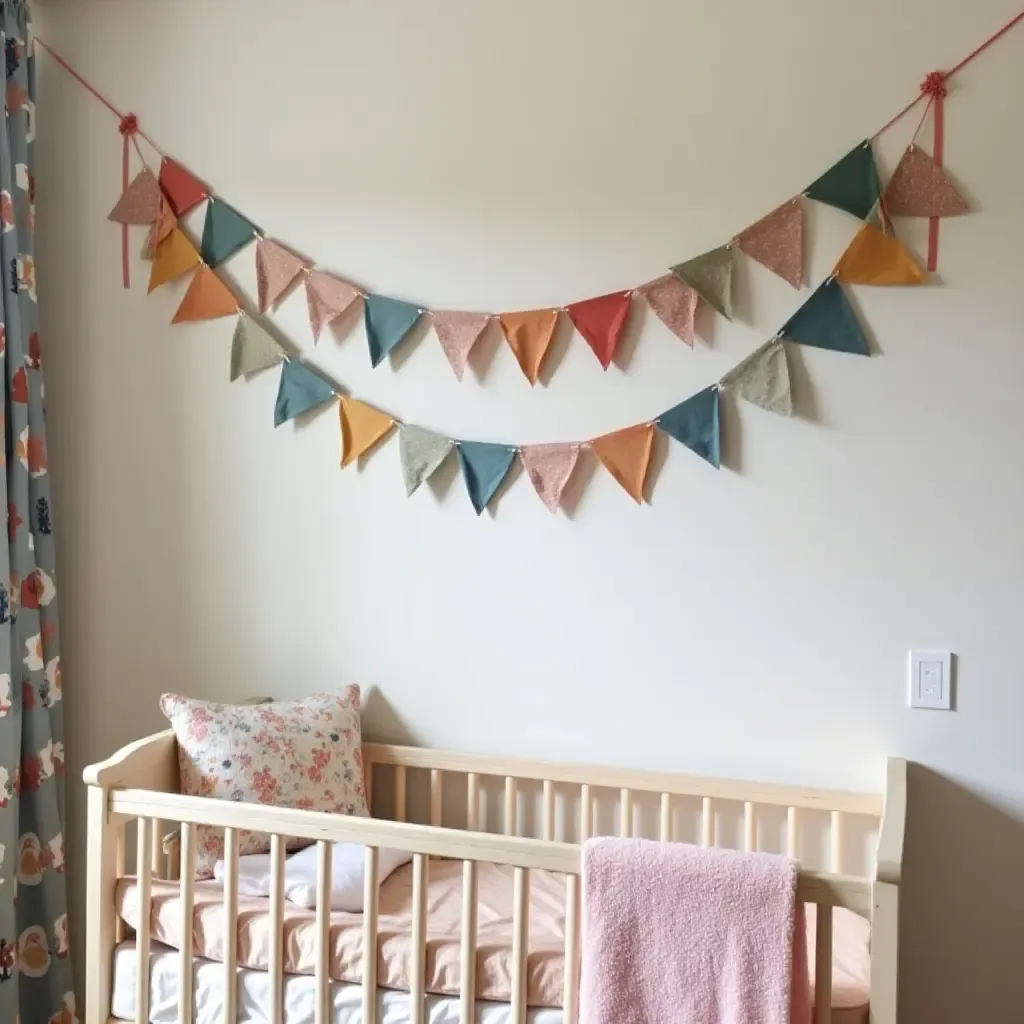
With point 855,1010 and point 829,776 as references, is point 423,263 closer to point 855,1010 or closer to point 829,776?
point 829,776

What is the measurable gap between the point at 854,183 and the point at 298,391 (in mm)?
1223

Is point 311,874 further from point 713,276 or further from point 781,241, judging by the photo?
point 781,241

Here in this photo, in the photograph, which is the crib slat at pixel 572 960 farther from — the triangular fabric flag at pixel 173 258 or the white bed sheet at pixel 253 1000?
the triangular fabric flag at pixel 173 258

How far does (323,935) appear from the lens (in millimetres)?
1735

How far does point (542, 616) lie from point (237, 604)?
0.72m

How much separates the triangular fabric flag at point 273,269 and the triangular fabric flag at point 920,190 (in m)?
1.23

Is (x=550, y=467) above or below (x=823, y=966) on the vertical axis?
above

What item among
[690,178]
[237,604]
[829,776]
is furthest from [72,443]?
[829,776]

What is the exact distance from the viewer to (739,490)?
2.10m

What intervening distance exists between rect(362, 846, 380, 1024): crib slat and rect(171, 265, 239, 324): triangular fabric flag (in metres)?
1.27

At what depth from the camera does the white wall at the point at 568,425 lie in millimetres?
1986

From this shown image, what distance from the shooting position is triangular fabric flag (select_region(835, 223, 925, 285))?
1978mm

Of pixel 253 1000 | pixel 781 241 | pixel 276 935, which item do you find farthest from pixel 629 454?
pixel 253 1000

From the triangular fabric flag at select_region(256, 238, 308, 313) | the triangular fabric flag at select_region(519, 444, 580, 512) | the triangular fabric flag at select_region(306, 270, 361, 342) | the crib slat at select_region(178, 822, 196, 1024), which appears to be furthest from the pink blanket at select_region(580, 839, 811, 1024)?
the triangular fabric flag at select_region(256, 238, 308, 313)
